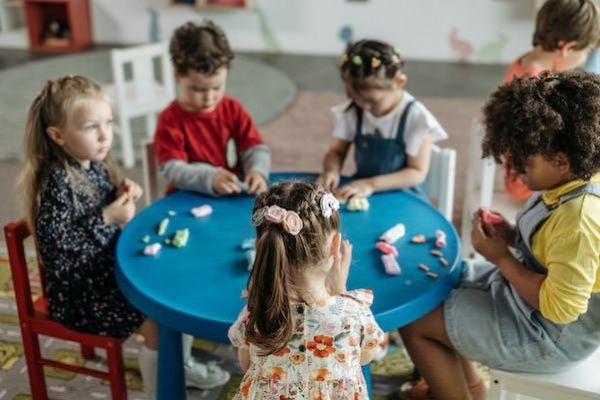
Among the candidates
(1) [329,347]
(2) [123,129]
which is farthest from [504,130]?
(2) [123,129]

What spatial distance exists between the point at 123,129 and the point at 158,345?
6.89 ft

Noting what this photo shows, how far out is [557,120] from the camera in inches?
56.2

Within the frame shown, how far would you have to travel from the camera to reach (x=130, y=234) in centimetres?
175

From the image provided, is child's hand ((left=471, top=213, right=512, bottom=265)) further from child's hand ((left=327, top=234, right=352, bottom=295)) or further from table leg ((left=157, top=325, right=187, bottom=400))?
table leg ((left=157, top=325, right=187, bottom=400))

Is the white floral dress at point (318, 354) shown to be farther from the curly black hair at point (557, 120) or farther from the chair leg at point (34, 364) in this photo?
the chair leg at point (34, 364)

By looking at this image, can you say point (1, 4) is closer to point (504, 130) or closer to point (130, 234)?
point (130, 234)

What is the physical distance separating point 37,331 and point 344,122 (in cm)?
103

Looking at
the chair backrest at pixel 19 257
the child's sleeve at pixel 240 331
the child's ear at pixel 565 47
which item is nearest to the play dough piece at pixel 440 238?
the child's sleeve at pixel 240 331

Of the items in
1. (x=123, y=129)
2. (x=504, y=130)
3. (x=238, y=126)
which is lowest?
(x=123, y=129)

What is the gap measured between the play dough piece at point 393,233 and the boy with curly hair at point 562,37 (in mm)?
570

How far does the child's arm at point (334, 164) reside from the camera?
202 cm

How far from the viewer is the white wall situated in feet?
16.4

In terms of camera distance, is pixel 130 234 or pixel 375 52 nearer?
pixel 130 234

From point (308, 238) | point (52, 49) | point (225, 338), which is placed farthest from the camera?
point (52, 49)
